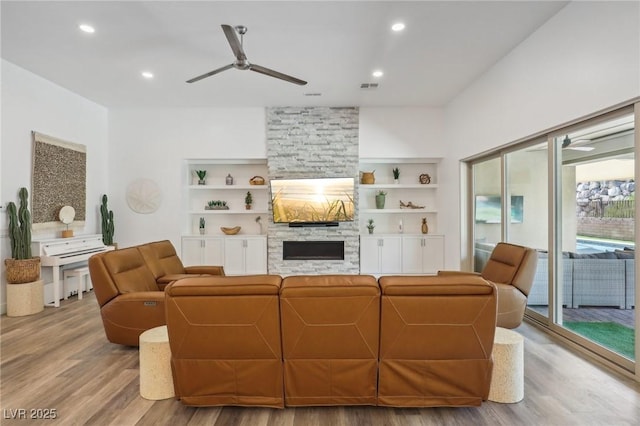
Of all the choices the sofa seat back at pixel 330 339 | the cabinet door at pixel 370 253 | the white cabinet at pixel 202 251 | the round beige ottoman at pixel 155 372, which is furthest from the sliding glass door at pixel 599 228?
the white cabinet at pixel 202 251

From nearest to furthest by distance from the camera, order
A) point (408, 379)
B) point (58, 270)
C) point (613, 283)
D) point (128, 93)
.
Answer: point (408, 379)
point (613, 283)
point (58, 270)
point (128, 93)

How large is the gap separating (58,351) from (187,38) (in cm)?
341

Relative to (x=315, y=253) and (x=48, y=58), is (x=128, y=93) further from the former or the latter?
(x=315, y=253)

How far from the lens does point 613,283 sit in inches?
115

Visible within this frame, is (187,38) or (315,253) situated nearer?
(187,38)

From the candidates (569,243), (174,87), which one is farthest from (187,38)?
(569,243)

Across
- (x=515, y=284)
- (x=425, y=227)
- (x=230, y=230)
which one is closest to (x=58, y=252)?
(x=230, y=230)

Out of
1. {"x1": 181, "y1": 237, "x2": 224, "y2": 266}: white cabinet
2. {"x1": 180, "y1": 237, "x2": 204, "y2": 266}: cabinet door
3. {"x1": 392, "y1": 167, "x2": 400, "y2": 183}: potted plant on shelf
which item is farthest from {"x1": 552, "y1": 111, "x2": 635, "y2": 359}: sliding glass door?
{"x1": 180, "y1": 237, "x2": 204, "y2": 266}: cabinet door

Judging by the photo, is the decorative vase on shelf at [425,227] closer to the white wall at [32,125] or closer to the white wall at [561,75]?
the white wall at [561,75]

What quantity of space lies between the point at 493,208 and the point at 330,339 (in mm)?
3905

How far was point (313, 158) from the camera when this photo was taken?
20.2 feet

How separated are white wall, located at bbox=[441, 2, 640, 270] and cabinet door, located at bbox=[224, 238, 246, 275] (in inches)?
171

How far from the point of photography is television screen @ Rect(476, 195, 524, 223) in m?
4.18

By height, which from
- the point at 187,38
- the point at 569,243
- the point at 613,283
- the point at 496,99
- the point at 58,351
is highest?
the point at 187,38
